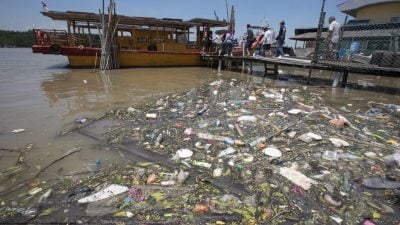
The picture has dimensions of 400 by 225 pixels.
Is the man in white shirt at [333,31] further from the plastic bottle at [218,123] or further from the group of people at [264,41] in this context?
the plastic bottle at [218,123]

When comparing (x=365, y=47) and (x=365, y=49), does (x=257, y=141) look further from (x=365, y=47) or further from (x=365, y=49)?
(x=365, y=47)

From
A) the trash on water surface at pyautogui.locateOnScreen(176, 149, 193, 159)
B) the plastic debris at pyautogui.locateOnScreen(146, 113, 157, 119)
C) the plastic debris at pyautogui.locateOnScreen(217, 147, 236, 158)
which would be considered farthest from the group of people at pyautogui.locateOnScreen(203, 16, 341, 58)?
the trash on water surface at pyautogui.locateOnScreen(176, 149, 193, 159)

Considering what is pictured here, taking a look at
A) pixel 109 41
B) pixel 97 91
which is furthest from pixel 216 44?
pixel 97 91

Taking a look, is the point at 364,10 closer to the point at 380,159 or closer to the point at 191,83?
the point at 191,83

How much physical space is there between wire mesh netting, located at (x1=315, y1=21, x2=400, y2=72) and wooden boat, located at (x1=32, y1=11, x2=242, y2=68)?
6.89 meters

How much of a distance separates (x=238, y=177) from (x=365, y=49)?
13.3 meters

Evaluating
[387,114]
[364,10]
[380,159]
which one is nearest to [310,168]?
[380,159]

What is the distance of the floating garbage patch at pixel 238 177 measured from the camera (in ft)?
8.08

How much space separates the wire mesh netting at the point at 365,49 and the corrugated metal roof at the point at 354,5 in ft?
11.8

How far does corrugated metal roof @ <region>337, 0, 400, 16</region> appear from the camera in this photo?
693 inches

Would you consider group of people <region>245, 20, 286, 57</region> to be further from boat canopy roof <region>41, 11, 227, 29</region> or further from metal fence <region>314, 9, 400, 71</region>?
boat canopy roof <region>41, 11, 227, 29</region>

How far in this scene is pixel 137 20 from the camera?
44.9ft

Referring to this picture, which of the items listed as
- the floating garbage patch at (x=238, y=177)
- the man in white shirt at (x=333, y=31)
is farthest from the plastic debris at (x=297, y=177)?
the man in white shirt at (x=333, y=31)

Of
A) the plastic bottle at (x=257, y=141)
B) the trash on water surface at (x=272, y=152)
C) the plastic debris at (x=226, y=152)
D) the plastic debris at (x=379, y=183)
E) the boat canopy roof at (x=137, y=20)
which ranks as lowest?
the plastic debris at (x=379, y=183)
